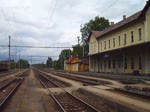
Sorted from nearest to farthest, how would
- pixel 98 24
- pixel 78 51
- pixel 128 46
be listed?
pixel 128 46
pixel 98 24
pixel 78 51

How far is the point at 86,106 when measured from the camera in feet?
38.8

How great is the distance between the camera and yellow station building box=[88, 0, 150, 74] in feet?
112

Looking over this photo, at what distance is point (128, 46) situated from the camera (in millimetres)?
33281

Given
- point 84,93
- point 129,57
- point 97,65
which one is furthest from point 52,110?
point 97,65

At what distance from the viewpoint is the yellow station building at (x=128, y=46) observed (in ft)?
112

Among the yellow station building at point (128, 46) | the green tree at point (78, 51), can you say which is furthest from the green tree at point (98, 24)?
the yellow station building at point (128, 46)

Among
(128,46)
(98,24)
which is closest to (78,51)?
(98,24)

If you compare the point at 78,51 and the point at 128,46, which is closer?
the point at 128,46

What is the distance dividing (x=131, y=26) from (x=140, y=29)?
9.97 ft

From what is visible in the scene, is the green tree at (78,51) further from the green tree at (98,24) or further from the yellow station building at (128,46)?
the yellow station building at (128,46)

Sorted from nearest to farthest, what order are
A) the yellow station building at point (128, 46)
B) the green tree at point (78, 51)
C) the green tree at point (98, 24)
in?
the yellow station building at point (128, 46)
the green tree at point (98, 24)
the green tree at point (78, 51)

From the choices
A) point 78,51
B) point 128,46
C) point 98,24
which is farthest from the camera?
point 78,51

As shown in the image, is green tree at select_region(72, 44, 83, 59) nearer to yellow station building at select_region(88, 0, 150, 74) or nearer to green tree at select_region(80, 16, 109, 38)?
green tree at select_region(80, 16, 109, 38)

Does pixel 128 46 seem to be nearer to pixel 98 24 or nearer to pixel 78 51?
pixel 98 24
